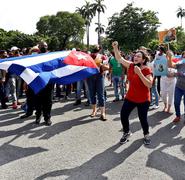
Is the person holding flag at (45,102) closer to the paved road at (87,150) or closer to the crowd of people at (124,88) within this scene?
the crowd of people at (124,88)

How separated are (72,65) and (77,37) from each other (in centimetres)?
8078

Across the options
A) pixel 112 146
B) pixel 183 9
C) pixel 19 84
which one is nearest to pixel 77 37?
pixel 183 9

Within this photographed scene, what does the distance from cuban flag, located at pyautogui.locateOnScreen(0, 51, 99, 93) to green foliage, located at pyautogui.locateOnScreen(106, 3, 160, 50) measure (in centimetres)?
5417

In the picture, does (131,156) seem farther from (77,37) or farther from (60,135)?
(77,37)

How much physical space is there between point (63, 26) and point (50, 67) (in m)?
79.9

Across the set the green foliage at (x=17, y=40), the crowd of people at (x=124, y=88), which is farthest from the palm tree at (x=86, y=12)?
the crowd of people at (x=124, y=88)

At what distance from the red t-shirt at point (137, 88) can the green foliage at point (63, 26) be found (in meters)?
78.9

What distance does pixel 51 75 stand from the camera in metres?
7.30

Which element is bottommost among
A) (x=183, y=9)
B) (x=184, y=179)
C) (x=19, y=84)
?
(x=184, y=179)

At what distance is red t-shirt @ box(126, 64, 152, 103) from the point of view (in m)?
6.10

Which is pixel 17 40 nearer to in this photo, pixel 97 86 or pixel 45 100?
pixel 97 86

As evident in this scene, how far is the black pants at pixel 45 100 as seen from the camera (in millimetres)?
7906

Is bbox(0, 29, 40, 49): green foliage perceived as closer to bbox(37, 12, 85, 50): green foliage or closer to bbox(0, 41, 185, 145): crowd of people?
bbox(37, 12, 85, 50): green foliage

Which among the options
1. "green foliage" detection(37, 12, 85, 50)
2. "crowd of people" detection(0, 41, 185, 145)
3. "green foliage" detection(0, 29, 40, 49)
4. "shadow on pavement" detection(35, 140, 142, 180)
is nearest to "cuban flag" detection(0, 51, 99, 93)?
"crowd of people" detection(0, 41, 185, 145)
